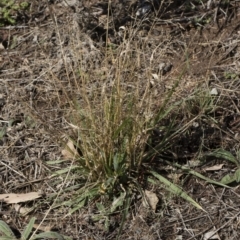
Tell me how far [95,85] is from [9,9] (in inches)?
50.6

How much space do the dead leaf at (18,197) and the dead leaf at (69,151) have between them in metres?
0.25

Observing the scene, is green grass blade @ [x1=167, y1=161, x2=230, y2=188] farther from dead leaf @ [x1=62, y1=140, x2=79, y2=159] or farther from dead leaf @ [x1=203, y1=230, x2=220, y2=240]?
dead leaf @ [x1=62, y1=140, x2=79, y2=159]

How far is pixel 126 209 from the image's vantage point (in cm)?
292

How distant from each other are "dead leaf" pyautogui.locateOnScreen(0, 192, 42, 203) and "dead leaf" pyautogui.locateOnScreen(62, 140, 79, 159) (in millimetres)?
248

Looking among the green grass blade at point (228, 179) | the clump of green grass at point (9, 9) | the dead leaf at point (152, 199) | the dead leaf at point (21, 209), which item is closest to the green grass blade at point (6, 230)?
the dead leaf at point (21, 209)

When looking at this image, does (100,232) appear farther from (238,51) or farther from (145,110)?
(238,51)

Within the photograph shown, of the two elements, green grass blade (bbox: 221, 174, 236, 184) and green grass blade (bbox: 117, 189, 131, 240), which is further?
green grass blade (bbox: 221, 174, 236, 184)

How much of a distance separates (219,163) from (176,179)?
0.27 metres

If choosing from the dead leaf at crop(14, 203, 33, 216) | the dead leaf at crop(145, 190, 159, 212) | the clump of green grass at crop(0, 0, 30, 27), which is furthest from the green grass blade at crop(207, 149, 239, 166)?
the clump of green grass at crop(0, 0, 30, 27)

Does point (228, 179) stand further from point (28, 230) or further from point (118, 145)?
point (28, 230)

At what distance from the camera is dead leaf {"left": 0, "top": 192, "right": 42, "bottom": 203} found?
121 inches

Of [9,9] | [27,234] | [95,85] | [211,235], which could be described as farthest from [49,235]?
[9,9]

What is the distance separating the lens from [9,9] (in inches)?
167

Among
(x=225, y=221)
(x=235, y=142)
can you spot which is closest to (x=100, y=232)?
(x=225, y=221)
